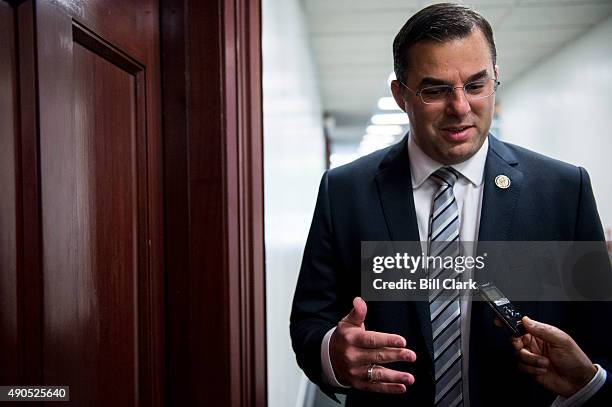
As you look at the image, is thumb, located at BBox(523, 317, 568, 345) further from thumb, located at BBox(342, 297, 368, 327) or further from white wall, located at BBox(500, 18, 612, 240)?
white wall, located at BBox(500, 18, 612, 240)

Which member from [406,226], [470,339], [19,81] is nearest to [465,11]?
[406,226]

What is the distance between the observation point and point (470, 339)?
2.37ft

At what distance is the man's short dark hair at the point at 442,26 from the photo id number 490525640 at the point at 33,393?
2.08 ft

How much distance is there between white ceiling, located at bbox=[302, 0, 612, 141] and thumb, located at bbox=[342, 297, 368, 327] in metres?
1.92

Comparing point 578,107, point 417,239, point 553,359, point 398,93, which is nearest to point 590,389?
point 553,359

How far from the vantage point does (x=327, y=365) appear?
0.72 metres

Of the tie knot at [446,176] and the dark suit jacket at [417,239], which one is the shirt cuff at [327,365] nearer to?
the dark suit jacket at [417,239]

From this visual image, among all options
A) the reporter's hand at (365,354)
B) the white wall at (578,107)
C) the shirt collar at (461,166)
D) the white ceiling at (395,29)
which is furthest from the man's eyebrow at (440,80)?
the white wall at (578,107)

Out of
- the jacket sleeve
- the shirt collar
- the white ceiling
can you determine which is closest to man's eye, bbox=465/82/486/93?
the shirt collar

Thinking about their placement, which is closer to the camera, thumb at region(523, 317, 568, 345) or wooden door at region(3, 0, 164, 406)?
wooden door at region(3, 0, 164, 406)

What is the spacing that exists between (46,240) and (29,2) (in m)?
0.23

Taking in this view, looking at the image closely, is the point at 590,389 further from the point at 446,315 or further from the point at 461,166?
the point at 461,166

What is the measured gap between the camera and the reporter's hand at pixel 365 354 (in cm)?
58

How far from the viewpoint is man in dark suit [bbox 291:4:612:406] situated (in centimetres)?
71
